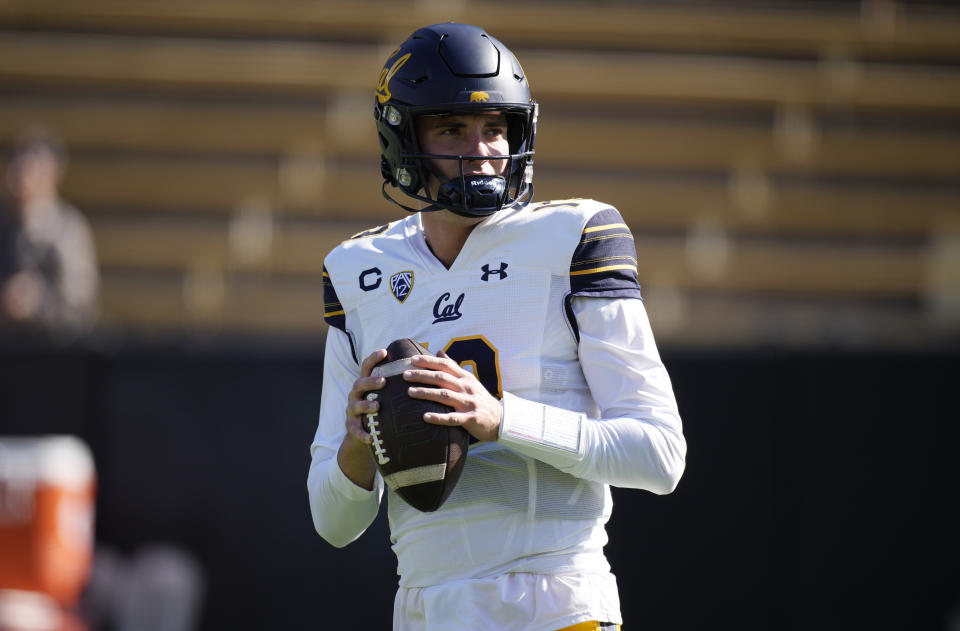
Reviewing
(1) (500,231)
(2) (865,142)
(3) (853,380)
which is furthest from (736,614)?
(2) (865,142)

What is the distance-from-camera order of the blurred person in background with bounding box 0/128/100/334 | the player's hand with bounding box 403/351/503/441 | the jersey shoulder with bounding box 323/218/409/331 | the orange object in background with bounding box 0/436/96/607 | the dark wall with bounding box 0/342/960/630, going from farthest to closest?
the blurred person in background with bounding box 0/128/100/334 → the dark wall with bounding box 0/342/960/630 → the orange object in background with bounding box 0/436/96/607 → the jersey shoulder with bounding box 323/218/409/331 → the player's hand with bounding box 403/351/503/441

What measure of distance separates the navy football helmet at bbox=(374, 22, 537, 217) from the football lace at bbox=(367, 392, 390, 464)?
0.38 m

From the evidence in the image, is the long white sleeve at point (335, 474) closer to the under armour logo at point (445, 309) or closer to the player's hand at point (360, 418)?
the player's hand at point (360, 418)

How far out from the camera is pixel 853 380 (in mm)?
4375

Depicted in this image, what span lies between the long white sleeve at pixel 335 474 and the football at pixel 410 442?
220 mm

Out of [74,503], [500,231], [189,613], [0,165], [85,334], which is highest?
[500,231]

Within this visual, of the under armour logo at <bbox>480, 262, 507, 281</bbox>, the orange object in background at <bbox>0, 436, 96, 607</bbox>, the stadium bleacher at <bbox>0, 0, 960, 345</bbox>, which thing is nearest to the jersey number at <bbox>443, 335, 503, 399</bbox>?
the under armour logo at <bbox>480, 262, 507, 281</bbox>

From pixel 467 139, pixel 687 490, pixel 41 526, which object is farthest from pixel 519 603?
pixel 41 526

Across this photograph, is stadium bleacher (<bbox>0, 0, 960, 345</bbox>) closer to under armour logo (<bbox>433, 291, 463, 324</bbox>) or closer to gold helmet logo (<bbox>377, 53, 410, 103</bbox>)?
gold helmet logo (<bbox>377, 53, 410, 103</bbox>)

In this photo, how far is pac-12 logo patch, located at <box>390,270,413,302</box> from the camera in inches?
80.7

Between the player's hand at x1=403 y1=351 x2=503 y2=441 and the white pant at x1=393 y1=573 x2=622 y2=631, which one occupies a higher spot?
the player's hand at x1=403 y1=351 x2=503 y2=441

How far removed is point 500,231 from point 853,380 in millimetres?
2738

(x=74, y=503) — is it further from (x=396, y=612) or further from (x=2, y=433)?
(x=396, y=612)

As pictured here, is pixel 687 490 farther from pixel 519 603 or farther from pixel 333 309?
pixel 519 603
